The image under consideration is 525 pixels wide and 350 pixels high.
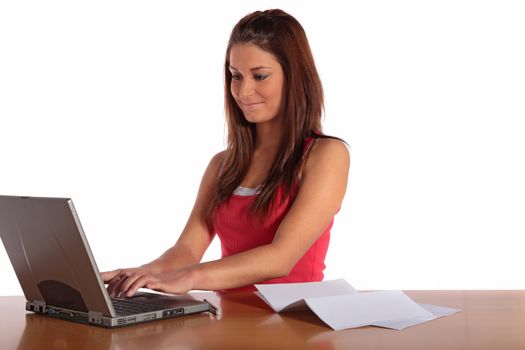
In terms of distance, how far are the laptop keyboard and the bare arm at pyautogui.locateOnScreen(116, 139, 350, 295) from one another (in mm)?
195

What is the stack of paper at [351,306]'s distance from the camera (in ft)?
6.40

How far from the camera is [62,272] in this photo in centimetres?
200

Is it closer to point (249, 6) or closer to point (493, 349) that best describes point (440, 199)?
point (249, 6)

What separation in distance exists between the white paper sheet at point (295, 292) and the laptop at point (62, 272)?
0.15 m

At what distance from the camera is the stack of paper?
1.95m

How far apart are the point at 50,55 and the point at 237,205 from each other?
2.74m

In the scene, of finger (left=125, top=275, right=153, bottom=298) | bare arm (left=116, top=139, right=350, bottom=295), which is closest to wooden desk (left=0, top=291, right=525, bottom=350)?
finger (left=125, top=275, right=153, bottom=298)

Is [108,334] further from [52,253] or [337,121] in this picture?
[337,121]

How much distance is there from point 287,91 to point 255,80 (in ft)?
0.43

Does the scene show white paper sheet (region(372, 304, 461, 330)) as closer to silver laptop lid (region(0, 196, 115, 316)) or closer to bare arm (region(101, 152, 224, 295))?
silver laptop lid (region(0, 196, 115, 316))

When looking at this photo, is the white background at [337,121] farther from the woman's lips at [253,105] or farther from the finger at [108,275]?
the finger at [108,275]

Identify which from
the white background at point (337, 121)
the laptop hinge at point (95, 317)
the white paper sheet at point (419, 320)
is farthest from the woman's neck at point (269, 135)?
the white background at point (337, 121)

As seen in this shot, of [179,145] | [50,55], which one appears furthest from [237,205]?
[50,55]

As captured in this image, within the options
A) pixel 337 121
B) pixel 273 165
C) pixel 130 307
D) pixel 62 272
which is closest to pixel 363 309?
pixel 130 307
